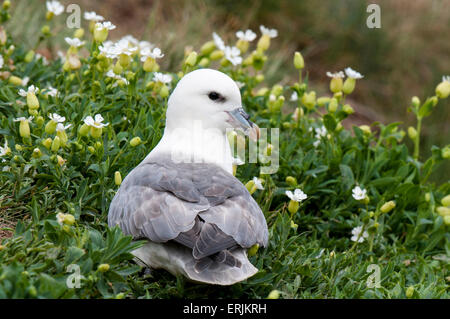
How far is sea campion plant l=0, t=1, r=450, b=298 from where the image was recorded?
2875mm

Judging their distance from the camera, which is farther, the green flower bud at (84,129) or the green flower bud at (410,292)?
the green flower bud at (84,129)

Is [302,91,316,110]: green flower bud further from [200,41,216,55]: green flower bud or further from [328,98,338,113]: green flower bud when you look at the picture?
[200,41,216,55]: green flower bud

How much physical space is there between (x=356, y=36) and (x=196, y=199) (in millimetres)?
5521

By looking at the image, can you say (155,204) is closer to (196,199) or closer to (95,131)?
(196,199)

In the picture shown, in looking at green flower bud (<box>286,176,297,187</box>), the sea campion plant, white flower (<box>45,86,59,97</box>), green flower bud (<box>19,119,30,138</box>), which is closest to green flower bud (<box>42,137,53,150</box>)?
the sea campion plant

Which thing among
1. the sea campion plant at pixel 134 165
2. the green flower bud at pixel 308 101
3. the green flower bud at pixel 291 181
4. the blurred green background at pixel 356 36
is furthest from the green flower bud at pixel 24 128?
the blurred green background at pixel 356 36

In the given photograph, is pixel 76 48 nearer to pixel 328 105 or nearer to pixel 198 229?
pixel 328 105

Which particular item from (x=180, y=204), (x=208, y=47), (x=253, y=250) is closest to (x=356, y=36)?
(x=208, y=47)

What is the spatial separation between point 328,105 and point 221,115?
4.41ft

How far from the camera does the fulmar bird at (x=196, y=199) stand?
271 centimetres

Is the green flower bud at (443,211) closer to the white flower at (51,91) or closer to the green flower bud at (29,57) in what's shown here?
the white flower at (51,91)

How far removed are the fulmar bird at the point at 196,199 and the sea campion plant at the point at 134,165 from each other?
0.39 feet

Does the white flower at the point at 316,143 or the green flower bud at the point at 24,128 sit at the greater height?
the green flower bud at the point at 24,128
